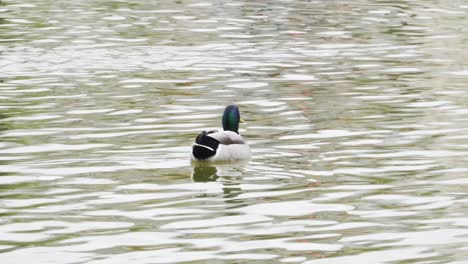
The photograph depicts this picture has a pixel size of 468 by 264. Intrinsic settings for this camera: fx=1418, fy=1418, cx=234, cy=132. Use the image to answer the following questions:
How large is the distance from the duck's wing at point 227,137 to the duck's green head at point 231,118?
0.61m

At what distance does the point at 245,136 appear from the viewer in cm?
2059

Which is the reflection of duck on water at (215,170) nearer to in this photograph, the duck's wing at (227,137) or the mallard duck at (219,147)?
the mallard duck at (219,147)

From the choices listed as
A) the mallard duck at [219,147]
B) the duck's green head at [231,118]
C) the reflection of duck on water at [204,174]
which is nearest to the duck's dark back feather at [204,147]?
the mallard duck at [219,147]

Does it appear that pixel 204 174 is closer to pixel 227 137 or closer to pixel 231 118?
pixel 227 137

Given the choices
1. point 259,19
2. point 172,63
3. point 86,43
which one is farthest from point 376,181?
point 259,19

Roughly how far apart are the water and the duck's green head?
0.54 m

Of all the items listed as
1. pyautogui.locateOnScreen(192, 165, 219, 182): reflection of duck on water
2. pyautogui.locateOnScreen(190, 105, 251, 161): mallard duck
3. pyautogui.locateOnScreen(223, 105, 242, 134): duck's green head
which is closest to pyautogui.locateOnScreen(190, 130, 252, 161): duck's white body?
pyautogui.locateOnScreen(190, 105, 251, 161): mallard duck

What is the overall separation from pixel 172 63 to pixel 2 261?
56.2ft

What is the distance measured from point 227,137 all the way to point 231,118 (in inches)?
36.5

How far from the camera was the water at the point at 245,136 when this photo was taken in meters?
13.6

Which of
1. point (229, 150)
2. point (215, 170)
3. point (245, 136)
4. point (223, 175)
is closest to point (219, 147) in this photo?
point (229, 150)

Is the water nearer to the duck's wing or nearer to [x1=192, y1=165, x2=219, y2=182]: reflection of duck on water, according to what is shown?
[x1=192, y1=165, x2=219, y2=182]: reflection of duck on water

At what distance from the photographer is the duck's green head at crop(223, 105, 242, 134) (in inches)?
758

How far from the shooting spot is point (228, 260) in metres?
12.7
